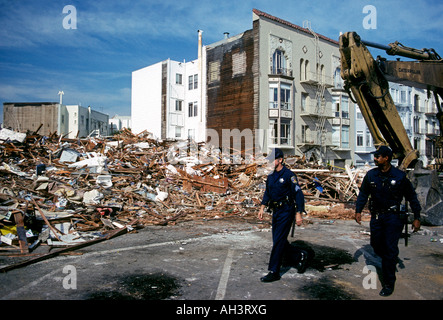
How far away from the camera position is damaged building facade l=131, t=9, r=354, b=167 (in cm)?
3069

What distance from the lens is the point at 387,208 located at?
464cm

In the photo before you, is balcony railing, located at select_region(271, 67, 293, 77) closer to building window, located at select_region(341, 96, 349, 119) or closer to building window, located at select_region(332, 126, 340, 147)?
building window, located at select_region(341, 96, 349, 119)

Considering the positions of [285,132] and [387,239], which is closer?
[387,239]

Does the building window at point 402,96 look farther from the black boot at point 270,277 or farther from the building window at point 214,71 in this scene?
the black boot at point 270,277

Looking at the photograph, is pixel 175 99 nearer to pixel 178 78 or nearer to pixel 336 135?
pixel 178 78

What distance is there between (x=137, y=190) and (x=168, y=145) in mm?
6610

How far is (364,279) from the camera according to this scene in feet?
16.3

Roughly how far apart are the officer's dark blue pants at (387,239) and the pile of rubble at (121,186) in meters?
6.12

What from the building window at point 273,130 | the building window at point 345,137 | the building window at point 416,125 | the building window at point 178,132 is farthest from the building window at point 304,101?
the building window at point 416,125

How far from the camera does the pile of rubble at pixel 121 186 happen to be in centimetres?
794

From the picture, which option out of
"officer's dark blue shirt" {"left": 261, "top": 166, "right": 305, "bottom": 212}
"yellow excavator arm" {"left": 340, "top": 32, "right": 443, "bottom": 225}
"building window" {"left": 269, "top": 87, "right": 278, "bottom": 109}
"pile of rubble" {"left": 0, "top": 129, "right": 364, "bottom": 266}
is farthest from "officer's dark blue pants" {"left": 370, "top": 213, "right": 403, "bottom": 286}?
"building window" {"left": 269, "top": 87, "right": 278, "bottom": 109}

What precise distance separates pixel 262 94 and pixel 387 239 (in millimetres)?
27068

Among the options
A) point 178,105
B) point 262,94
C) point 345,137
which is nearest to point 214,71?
point 178,105
